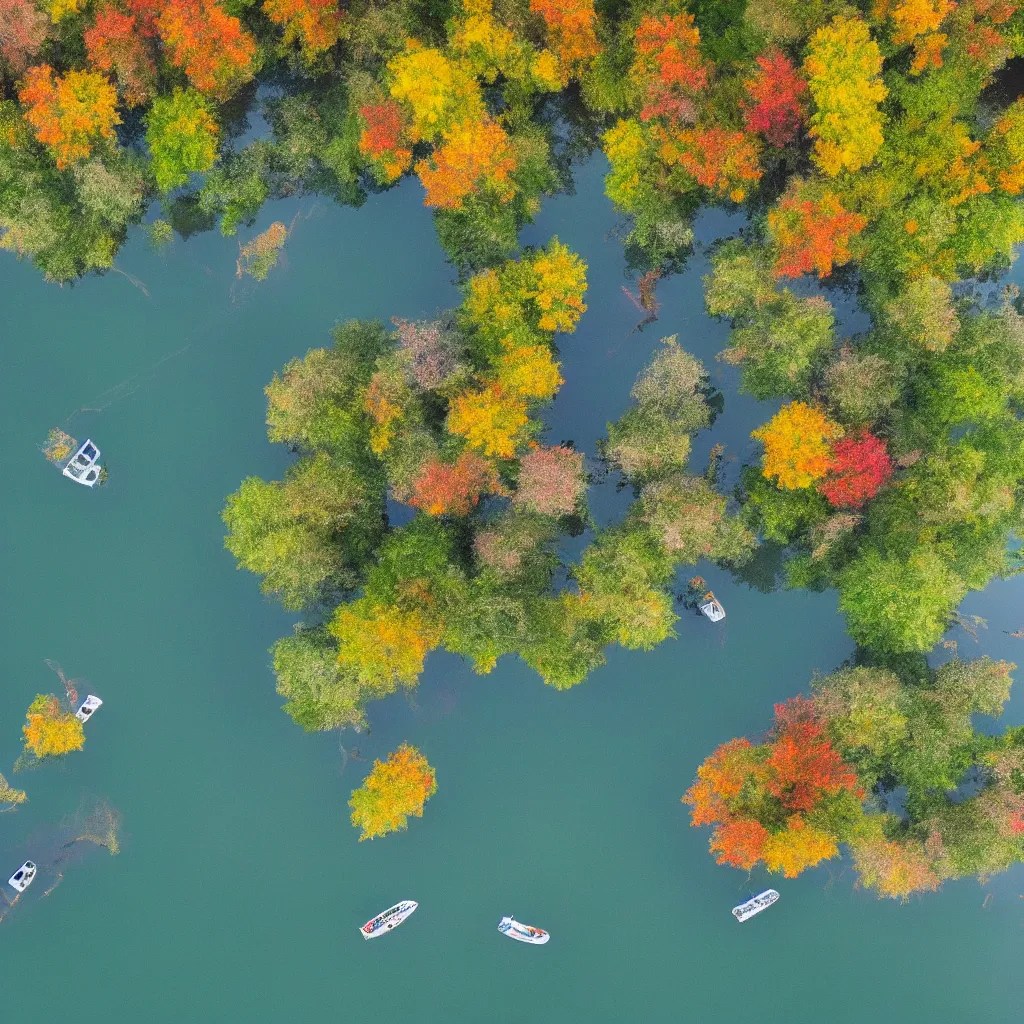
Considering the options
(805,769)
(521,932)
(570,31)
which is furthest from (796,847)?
(570,31)

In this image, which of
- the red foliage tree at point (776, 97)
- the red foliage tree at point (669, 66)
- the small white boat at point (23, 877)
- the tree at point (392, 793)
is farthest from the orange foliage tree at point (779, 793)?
the small white boat at point (23, 877)

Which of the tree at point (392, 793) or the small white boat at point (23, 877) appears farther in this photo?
the small white boat at point (23, 877)

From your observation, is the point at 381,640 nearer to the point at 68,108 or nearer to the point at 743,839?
the point at 743,839

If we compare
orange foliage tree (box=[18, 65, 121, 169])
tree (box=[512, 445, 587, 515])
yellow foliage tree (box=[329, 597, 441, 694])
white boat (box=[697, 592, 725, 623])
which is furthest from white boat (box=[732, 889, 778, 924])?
orange foliage tree (box=[18, 65, 121, 169])

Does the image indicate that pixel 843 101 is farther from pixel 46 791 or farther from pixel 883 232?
pixel 46 791

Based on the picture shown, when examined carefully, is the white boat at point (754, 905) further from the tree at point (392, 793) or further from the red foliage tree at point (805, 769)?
the tree at point (392, 793)

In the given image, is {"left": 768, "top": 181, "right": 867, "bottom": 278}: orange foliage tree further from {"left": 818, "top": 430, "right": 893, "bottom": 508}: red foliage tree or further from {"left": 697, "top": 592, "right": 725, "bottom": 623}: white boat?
{"left": 697, "top": 592, "right": 725, "bottom": 623}: white boat

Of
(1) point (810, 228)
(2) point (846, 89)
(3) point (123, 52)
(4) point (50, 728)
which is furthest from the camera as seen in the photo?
(4) point (50, 728)
